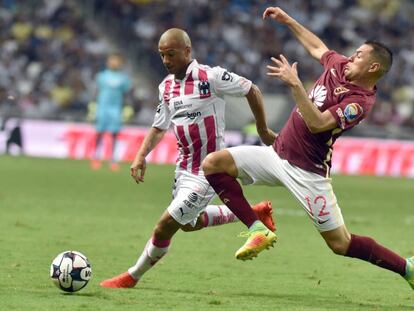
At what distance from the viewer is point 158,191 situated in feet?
61.9

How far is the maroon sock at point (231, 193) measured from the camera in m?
8.23

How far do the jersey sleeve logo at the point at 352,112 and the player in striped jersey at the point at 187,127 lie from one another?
111 centimetres

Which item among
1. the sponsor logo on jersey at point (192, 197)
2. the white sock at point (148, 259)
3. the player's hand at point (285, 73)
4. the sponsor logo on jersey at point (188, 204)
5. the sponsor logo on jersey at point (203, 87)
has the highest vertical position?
the player's hand at point (285, 73)

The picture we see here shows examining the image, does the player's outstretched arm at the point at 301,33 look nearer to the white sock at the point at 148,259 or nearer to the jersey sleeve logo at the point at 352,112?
the jersey sleeve logo at the point at 352,112

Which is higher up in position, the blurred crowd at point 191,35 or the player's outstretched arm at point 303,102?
the player's outstretched arm at point 303,102

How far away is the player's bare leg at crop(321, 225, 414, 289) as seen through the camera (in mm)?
8156

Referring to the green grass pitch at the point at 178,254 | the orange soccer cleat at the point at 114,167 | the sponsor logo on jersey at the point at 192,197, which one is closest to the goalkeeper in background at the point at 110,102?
the orange soccer cleat at the point at 114,167

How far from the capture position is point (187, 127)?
8.85 metres

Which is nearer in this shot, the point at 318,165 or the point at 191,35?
the point at 318,165

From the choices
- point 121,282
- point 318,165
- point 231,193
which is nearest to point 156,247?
point 121,282

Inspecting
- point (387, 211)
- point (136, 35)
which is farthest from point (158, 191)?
point (136, 35)

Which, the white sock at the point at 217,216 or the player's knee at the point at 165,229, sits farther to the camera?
the white sock at the point at 217,216

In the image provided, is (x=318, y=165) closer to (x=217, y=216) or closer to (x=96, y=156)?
(x=217, y=216)

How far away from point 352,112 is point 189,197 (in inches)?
62.4
